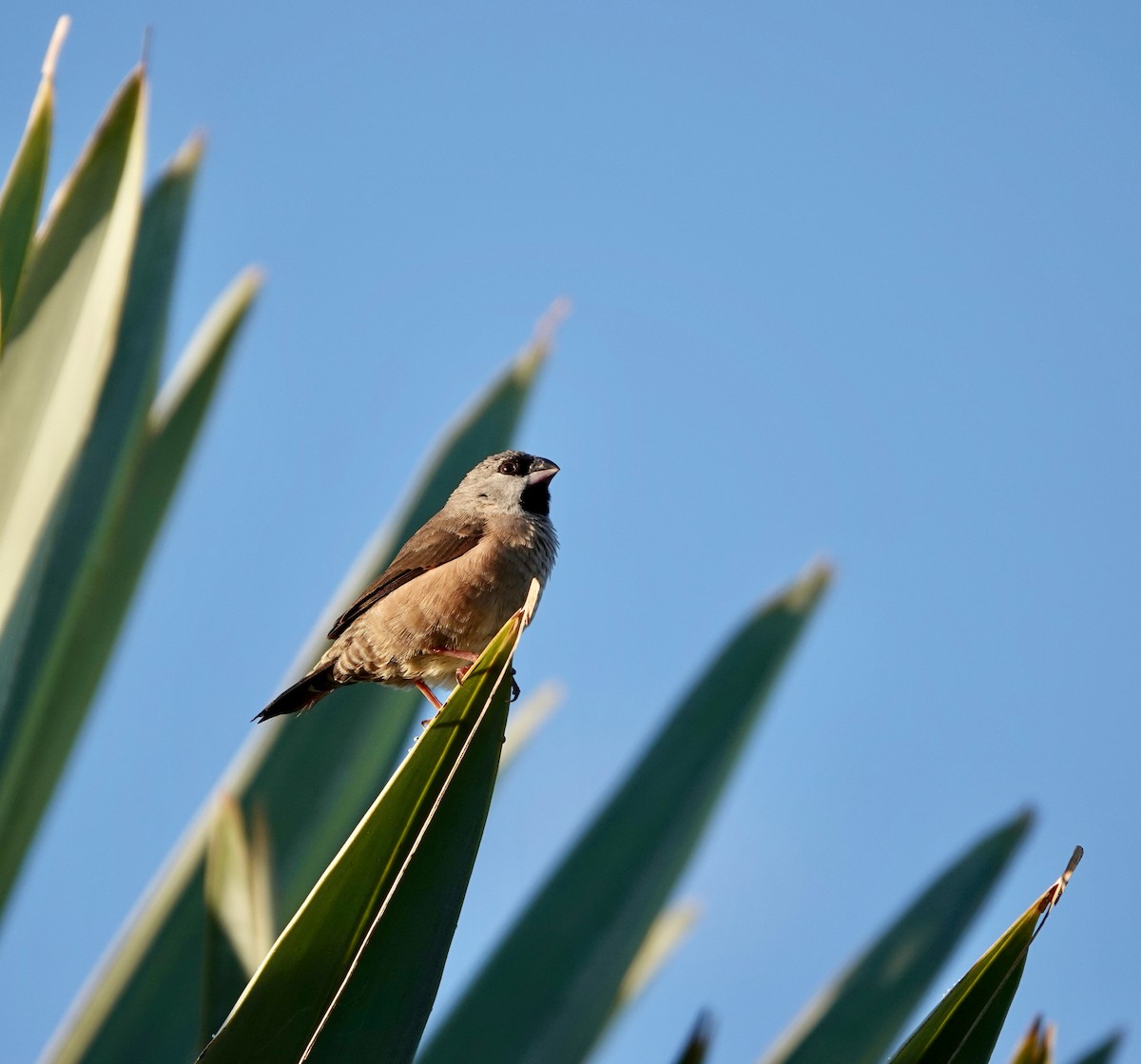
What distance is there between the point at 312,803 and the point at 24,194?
1.92m

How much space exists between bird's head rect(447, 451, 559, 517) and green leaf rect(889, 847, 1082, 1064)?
214cm

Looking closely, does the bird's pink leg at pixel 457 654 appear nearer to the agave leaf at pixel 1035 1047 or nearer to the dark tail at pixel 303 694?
the dark tail at pixel 303 694

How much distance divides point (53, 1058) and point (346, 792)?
40.8 inches

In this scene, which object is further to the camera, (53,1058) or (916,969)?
(916,969)

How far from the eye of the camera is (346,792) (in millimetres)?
3920

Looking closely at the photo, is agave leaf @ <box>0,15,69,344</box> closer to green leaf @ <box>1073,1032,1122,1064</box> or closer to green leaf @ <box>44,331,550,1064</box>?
green leaf @ <box>44,331,550,1064</box>

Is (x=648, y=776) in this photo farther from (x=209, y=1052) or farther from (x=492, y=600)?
(x=209, y=1052)

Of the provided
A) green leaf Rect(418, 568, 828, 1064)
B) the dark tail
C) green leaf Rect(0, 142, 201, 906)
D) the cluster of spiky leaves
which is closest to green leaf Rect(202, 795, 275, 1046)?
the cluster of spiky leaves

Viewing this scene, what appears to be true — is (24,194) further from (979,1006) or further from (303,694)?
(979,1006)

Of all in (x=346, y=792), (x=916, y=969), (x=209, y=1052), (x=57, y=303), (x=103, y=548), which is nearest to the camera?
(x=209, y=1052)

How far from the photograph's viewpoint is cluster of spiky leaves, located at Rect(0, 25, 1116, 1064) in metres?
1.92

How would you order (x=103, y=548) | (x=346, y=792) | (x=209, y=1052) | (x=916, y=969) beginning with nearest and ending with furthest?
1. (x=209, y=1052)
2. (x=103, y=548)
3. (x=916, y=969)
4. (x=346, y=792)

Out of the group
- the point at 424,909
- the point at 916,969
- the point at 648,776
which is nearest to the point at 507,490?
the point at 648,776

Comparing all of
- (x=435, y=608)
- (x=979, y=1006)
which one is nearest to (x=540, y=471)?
(x=435, y=608)
